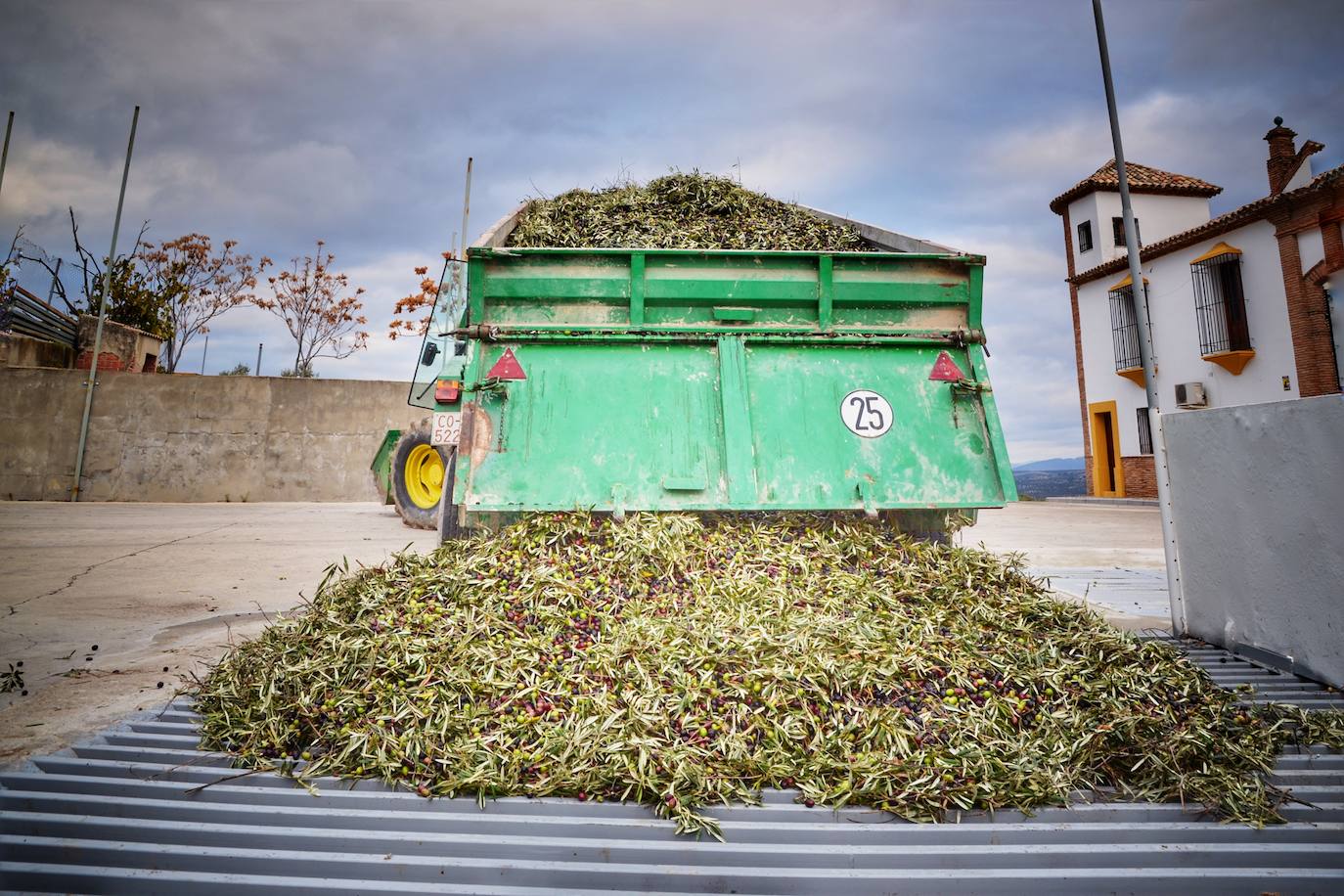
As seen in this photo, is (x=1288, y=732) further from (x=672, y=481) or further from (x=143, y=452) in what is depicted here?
(x=143, y=452)

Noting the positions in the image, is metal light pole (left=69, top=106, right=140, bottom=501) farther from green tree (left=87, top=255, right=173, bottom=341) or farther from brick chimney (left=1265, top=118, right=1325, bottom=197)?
brick chimney (left=1265, top=118, right=1325, bottom=197)

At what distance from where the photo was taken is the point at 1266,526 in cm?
322

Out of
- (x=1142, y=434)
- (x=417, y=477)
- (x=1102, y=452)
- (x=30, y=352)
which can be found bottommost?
(x=417, y=477)

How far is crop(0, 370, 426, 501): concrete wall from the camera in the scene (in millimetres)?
12195

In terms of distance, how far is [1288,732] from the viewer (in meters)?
2.34

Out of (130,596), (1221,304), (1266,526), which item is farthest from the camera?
(1221,304)

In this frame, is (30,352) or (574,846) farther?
(30,352)

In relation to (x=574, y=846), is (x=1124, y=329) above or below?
above

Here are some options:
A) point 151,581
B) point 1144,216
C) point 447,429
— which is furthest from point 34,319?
point 1144,216

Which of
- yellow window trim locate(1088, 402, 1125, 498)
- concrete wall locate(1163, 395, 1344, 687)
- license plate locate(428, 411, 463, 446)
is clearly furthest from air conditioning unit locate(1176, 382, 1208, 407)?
license plate locate(428, 411, 463, 446)

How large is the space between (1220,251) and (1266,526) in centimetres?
1748

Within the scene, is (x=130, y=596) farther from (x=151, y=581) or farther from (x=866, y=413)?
(x=866, y=413)

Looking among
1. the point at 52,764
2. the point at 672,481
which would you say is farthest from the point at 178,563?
the point at 672,481

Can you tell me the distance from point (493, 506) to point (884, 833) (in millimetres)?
2251
